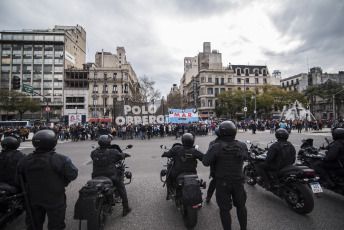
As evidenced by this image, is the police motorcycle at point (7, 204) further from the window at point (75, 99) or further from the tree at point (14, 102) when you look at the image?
the tree at point (14, 102)

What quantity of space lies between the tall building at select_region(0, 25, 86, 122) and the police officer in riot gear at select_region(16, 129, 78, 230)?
54151 mm

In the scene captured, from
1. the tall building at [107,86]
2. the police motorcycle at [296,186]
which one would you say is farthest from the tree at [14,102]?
the police motorcycle at [296,186]

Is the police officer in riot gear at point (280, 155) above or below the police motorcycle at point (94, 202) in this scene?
above

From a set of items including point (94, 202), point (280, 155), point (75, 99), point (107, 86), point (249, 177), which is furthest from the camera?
point (107, 86)

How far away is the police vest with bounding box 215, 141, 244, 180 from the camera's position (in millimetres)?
2617

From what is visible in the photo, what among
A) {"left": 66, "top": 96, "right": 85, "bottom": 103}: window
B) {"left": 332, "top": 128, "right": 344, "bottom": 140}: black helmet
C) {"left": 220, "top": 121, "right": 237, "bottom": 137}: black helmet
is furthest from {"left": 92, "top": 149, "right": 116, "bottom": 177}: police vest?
{"left": 66, "top": 96, "right": 85, "bottom": 103}: window

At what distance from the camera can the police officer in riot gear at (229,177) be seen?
8.48ft

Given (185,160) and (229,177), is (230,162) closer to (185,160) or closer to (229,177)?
(229,177)

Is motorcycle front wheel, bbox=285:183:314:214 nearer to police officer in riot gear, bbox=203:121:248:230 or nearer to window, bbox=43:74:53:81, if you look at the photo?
police officer in riot gear, bbox=203:121:248:230

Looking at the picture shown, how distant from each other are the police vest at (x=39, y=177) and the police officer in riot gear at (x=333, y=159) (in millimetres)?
4867

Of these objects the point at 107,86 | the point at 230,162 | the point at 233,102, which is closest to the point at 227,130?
the point at 230,162

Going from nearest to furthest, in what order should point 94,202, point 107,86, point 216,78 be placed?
1. point 94,202
2. point 107,86
3. point 216,78

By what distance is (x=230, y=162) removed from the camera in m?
2.66

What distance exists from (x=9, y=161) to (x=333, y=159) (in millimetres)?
5939
